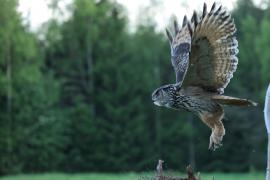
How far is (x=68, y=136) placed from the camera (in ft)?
152

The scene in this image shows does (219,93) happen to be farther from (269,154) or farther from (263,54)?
(263,54)

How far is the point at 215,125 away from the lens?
23.5 feet

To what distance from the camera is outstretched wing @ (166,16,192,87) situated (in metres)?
7.79

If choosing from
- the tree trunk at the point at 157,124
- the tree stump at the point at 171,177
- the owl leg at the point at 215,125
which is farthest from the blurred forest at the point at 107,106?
the tree stump at the point at 171,177

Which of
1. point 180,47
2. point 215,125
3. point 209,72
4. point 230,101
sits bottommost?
point 215,125

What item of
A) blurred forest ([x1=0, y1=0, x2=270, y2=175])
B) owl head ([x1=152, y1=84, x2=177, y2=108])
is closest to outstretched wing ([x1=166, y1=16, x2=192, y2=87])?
owl head ([x1=152, y1=84, x2=177, y2=108])

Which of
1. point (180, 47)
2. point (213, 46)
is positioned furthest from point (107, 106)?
point (213, 46)

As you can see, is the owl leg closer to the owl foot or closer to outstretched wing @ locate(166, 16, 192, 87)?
the owl foot

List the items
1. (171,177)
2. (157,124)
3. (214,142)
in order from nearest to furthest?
1. (171,177)
2. (214,142)
3. (157,124)

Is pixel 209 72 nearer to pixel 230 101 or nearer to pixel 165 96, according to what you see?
pixel 230 101

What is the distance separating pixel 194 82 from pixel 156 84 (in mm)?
39836

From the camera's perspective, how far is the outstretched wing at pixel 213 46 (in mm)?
7102

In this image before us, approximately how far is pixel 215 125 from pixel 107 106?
128 ft

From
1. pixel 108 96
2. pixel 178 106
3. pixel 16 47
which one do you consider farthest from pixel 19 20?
pixel 178 106
